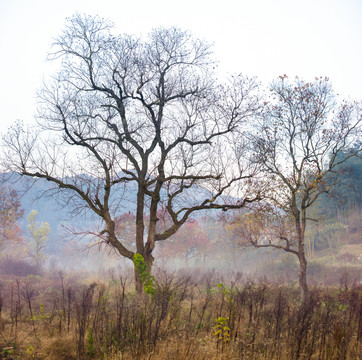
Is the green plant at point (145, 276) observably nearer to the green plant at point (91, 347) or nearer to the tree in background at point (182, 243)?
the green plant at point (91, 347)

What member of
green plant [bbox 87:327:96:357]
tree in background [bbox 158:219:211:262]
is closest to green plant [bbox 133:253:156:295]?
green plant [bbox 87:327:96:357]

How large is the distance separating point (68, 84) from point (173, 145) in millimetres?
4467

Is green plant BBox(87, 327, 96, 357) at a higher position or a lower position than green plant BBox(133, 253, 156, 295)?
lower

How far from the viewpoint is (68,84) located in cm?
1204

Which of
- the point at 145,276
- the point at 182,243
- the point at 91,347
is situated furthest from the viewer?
the point at 182,243

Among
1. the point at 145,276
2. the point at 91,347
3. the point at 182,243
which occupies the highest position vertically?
the point at 145,276

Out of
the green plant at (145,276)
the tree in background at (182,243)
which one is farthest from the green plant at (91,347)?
the tree in background at (182,243)

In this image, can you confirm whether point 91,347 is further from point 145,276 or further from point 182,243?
point 182,243

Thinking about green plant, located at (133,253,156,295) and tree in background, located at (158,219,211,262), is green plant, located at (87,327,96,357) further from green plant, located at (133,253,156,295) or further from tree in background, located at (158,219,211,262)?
tree in background, located at (158,219,211,262)

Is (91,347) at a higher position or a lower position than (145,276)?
lower

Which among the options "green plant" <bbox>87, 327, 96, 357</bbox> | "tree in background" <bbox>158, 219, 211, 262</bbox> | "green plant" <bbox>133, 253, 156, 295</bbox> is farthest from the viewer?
"tree in background" <bbox>158, 219, 211, 262</bbox>

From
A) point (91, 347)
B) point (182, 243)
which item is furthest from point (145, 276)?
point (182, 243)

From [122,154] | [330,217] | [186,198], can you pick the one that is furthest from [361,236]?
[122,154]

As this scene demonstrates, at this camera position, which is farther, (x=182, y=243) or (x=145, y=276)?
(x=182, y=243)
